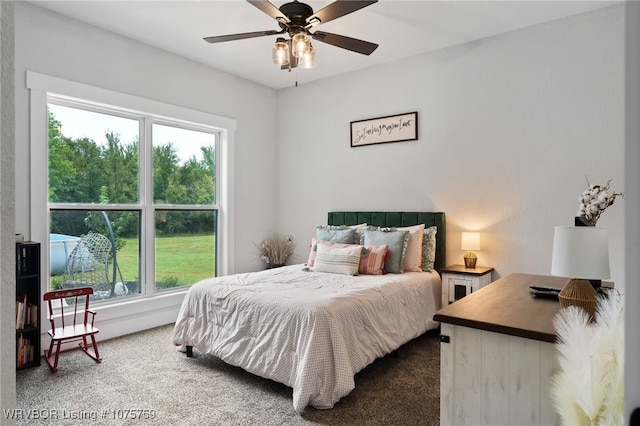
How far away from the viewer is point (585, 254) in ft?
4.53

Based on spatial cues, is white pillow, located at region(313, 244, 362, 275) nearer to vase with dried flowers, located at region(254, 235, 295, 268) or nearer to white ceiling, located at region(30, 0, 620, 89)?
vase with dried flowers, located at region(254, 235, 295, 268)

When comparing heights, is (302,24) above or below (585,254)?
above

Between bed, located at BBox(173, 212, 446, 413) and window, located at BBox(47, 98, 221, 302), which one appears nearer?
bed, located at BBox(173, 212, 446, 413)

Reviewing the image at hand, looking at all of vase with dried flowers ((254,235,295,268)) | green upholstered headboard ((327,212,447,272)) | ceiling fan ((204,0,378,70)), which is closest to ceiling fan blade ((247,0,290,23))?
ceiling fan ((204,0,378,70))

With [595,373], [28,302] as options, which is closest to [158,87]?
[28,302]

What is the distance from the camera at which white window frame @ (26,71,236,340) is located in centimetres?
320

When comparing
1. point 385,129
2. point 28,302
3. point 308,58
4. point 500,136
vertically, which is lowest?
point 28,302

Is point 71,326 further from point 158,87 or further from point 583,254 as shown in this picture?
point 583,254

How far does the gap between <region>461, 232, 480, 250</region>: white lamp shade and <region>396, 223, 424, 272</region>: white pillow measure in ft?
1.35

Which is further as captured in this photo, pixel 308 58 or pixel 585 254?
pixel 308 58

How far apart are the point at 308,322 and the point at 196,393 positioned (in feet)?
3.12

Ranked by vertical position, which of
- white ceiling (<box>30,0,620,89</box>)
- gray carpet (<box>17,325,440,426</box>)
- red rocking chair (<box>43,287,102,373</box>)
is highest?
white ceiling (<box>30,0,620,89</box>)
